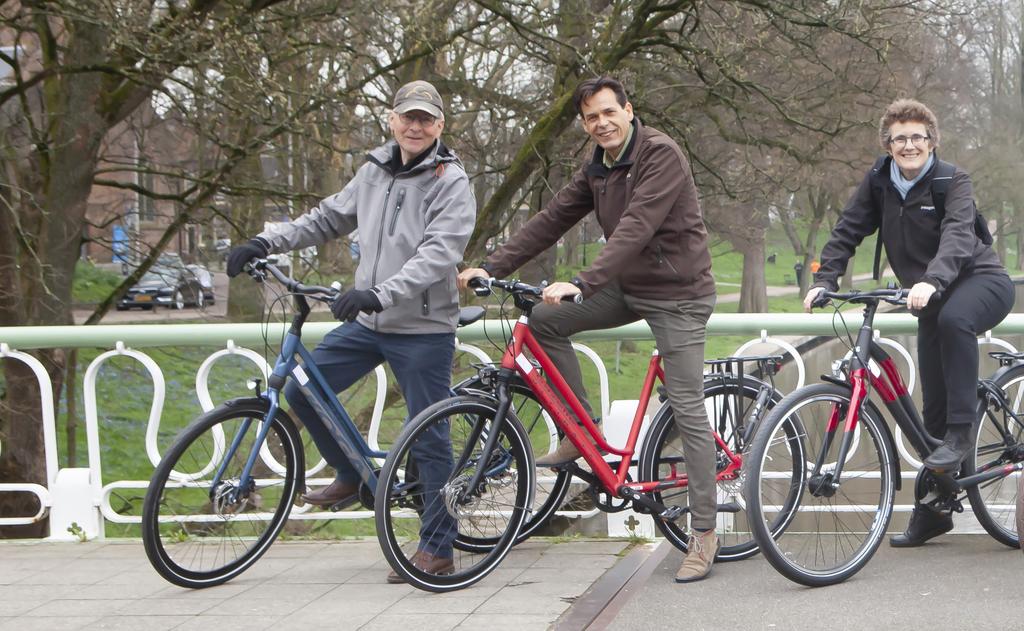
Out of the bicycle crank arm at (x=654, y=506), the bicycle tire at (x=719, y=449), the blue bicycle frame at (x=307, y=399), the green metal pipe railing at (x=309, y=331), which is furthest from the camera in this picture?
the green metal pipe railing at (x=309, y=331)

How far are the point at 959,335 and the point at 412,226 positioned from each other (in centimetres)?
209

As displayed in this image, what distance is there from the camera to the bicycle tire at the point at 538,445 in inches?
191

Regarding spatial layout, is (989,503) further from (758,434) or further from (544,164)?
(544,164)

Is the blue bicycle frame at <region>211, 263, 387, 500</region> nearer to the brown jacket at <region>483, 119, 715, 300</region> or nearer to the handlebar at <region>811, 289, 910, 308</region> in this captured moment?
the brown jacket at <region>483, 119, 715, 300</region>

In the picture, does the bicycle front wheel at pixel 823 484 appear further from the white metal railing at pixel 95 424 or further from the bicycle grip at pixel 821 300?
the white metal railing at pixel 95 424

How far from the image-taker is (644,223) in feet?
15.0

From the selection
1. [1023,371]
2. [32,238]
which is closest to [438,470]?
[1023,371]

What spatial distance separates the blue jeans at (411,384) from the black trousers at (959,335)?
188 cm

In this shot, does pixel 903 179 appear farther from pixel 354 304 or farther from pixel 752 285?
pixel 752 285

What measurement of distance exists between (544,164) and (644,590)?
8.17m

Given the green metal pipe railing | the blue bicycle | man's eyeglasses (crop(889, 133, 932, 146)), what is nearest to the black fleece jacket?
man's eyeglasses (crop(889, 133, 932, 146))

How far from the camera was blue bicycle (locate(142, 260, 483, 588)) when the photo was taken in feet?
14.9

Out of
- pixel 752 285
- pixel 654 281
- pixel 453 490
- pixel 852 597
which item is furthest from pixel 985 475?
pixel 752 285

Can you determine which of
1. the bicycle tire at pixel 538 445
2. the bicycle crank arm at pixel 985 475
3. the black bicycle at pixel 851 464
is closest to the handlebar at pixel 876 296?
the black bicycle at pixel 851 464
